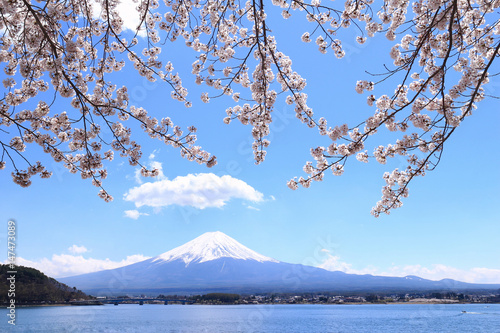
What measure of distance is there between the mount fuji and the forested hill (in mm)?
47523

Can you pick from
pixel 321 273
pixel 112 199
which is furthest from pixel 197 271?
pixel 112 199

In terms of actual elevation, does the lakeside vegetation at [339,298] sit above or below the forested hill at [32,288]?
below

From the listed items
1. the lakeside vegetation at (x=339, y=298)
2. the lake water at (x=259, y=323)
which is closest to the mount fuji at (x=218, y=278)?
the lakeside vegetation at (x=339, y=298)

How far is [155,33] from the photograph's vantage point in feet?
13.5

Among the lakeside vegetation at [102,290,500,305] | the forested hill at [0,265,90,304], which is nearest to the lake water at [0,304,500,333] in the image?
the forested hill at [0,265,90,304]

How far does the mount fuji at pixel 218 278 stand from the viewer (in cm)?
10588

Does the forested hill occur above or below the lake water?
above

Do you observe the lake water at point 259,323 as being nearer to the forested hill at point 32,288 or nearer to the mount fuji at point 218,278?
the forested hill at point 32,288

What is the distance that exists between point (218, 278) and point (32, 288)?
78.8 m

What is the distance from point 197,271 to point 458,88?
5135 inches

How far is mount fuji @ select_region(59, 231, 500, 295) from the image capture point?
105875mm

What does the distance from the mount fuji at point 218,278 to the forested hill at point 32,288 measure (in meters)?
47.5

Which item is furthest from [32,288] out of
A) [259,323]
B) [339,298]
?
[339,298]

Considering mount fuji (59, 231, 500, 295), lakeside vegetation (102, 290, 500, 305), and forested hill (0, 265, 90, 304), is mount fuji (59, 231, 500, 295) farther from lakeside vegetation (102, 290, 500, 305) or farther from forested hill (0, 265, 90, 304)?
forested hill (0, 265, 90, 304)
